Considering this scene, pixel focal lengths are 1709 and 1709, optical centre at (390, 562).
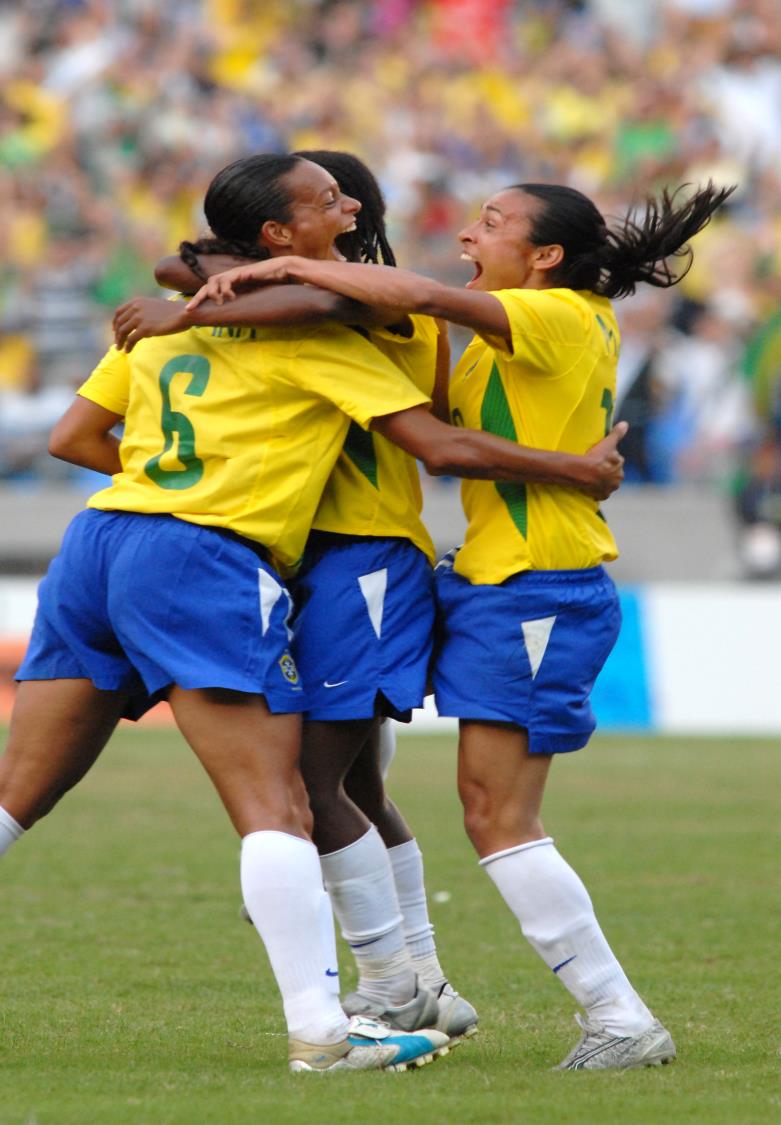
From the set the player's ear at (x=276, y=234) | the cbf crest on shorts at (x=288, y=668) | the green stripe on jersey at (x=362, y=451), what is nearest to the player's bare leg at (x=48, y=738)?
the cbf crest on shorts at (x=288, y=668)

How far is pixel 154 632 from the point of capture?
12.9ft

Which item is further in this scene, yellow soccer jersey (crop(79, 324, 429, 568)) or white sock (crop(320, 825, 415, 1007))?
white sock (crop(320, 825, 415, 1007))

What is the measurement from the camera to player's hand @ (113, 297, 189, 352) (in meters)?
4.01

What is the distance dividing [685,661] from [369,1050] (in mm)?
9151

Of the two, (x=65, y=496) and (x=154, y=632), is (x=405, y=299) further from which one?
(x=65, y=496)

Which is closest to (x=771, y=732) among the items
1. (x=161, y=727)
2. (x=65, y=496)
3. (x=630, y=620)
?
(x=630, y=620)

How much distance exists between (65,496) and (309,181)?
433 inches

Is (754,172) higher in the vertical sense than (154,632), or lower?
higher

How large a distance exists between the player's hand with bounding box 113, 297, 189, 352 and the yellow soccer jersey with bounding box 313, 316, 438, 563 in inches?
19.0

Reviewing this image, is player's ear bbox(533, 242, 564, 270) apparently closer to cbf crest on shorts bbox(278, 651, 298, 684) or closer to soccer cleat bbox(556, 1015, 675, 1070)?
cbf crest on shorts bbox(278, 651, 298, 684)

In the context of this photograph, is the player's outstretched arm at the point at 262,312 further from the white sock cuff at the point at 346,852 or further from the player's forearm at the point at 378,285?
the white sock cuff at the point at 346,852

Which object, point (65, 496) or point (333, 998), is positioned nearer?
point (333, 998)

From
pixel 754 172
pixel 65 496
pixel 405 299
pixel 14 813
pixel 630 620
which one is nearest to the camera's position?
pixel 405 299

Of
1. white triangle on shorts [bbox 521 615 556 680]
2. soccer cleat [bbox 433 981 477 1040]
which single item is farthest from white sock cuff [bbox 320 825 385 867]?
white triangle on shorts [bbox 521 615 556 680]
